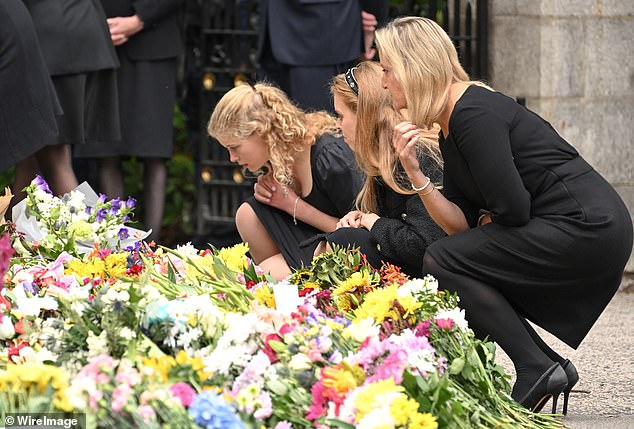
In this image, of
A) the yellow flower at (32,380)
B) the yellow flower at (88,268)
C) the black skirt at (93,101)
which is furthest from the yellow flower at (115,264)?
the black skirt at (93,101)

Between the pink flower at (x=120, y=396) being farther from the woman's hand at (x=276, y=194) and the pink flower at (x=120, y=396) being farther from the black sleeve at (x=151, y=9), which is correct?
the black sleeve at (x=151, y=9)

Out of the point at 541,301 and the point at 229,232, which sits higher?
the point at 541,301

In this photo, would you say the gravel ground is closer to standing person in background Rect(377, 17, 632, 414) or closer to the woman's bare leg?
standing person in background Rect(377, 17, 632, 414)

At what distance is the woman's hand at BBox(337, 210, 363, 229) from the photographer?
4.06 metres

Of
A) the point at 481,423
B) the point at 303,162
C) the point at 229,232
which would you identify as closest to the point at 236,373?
the point at 481,423

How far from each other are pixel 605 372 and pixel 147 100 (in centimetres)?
292

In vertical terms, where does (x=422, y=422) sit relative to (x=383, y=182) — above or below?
below

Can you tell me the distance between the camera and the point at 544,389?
3283 mm

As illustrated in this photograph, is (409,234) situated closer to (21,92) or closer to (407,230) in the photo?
(407,230)

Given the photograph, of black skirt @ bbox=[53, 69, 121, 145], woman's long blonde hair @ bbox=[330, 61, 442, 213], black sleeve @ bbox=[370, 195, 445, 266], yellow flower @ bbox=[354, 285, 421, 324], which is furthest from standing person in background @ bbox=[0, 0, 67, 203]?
yellow flower @ bbox=[354, 285, 421, 324]

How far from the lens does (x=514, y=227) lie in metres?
3.37

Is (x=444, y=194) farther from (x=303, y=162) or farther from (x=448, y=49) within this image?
(x=303, y=162)

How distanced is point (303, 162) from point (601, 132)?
1657 millimetres

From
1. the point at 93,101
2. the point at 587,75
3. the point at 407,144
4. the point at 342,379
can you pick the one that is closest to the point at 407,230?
the point at 407,144
